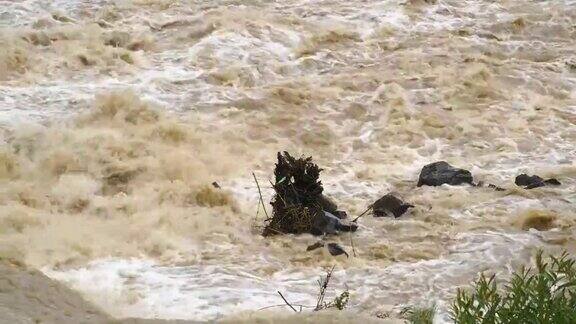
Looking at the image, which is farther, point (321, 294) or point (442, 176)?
point (442, 176)

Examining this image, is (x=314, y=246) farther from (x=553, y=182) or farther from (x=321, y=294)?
(x=553, y=182)

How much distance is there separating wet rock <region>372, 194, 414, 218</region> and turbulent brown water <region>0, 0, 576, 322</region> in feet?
0.34

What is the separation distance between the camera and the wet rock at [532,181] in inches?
299

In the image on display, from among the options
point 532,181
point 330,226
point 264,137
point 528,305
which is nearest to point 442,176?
point 532,181

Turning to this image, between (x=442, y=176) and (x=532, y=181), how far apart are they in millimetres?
798

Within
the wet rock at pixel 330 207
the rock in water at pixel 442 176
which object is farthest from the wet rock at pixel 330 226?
the rock in water at pixel 442 176

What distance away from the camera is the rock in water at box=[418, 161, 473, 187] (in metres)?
7.75

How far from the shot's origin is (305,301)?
219 inches

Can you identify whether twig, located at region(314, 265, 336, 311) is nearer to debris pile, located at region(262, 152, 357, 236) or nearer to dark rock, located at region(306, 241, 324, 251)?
dark rock, located at region(306, 241, 324, 251)

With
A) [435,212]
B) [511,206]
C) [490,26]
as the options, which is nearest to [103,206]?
[435,212]

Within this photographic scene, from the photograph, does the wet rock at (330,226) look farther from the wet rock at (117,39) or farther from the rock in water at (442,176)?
the wet rock at (117,39)

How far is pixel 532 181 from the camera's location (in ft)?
25.0

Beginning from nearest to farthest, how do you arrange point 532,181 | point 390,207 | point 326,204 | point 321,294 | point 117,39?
point 321,294
point 326,204
point 390,207
point 532,181
point 117,39

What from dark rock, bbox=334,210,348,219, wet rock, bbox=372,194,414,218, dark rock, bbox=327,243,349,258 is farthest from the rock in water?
dark rock, bbox=327,243,349,258
